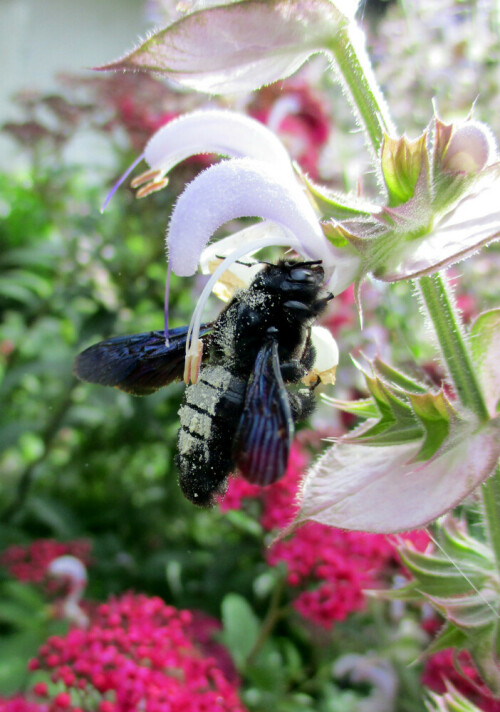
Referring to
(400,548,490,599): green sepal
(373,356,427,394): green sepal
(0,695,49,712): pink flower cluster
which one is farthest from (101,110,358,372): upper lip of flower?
(0,695,49,712): pink flower cluster

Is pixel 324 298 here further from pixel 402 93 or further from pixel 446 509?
pixel 402 93

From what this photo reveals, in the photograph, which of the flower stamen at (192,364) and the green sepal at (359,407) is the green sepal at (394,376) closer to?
the green sepal at (359,407)

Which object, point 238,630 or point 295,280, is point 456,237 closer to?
point 295,280

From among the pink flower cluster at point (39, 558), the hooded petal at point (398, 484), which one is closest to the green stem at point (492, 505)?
the hooded petal at point (398, 484)

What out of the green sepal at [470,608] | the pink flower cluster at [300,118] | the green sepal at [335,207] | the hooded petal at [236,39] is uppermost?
the pink flower cluster at [300,118]

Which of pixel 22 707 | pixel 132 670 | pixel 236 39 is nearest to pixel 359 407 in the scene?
pixel 236 39

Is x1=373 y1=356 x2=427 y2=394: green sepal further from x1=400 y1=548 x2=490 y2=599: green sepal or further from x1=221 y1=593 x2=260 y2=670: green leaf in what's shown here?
x1=221 y1=593 x2=260 y2=670: green leaf
